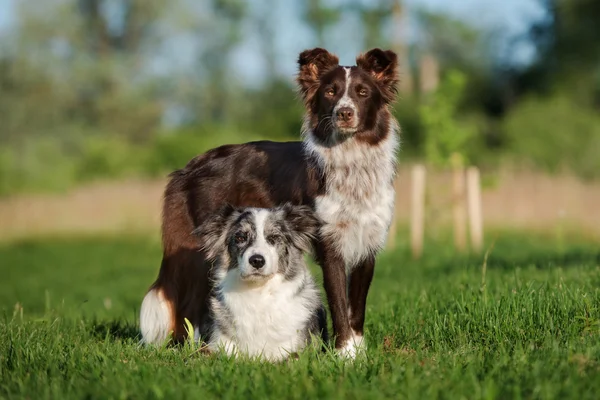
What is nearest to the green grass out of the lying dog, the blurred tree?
the lying dog

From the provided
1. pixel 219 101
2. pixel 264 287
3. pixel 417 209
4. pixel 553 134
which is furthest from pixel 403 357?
pixel 219 101

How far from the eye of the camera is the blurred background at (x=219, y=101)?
31.6 meters

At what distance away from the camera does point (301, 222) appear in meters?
6.23

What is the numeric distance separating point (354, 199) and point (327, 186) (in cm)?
23

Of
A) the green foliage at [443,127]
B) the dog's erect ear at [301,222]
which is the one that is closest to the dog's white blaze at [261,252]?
the dog's erect ear at [301,222]

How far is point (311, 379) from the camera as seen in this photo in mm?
5035

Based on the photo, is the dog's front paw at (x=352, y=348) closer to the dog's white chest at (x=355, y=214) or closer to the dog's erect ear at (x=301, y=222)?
the dog's white chest at (x=355, y=214)

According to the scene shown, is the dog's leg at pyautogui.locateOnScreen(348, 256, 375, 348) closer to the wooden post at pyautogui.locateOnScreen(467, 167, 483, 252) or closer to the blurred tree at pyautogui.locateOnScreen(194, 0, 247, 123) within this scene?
the wooden post at pyautogui.locateOnScreen(467, 167, 483, 252)

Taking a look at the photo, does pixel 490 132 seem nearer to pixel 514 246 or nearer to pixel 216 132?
pixel 216 132

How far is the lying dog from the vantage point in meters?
6.25

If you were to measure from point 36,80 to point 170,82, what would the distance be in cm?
685

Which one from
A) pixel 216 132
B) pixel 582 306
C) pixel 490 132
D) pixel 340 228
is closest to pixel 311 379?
pixel 340 228

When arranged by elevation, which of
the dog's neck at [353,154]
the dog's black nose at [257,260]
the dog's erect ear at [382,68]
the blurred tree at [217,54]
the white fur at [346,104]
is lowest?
the dog's black nose at [257,260]

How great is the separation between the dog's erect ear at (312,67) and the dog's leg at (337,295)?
4.17ft
